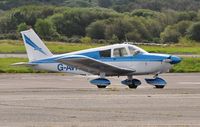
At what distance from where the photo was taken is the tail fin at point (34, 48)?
1077 inches

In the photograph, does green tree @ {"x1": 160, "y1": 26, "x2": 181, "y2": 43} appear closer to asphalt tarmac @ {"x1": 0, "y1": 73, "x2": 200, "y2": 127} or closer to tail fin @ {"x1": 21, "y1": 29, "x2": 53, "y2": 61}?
tail fin @ {"x1": 21, "y1": 29, "x2": 53, "y2": 61}

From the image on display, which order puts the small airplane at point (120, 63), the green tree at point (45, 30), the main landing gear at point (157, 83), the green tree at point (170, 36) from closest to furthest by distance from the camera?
the main landing gear at point (157, 83) → the small airplane at point (120, 63) → the green tree at point (170, 36) → the green tree at point (45, 30)

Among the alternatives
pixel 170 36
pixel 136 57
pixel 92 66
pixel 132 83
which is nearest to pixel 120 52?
pixel 136 57

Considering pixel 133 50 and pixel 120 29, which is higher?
pixel 133 50

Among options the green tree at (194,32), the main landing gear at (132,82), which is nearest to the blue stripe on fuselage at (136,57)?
the main landing gear at (132,82)

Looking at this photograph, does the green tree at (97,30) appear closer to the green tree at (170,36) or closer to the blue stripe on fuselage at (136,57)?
the green tree at (170,36)

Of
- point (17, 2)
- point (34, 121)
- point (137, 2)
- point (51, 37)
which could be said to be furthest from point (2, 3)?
point (34, 121)

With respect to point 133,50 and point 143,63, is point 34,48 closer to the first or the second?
point 133,50

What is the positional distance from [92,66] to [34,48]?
3344 mm

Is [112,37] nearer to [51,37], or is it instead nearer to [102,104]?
[51,37]

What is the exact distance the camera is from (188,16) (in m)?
111

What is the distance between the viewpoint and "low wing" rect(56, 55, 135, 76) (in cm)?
2484

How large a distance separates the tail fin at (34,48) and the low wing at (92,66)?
7.01 feet

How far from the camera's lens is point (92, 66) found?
25312 mm
